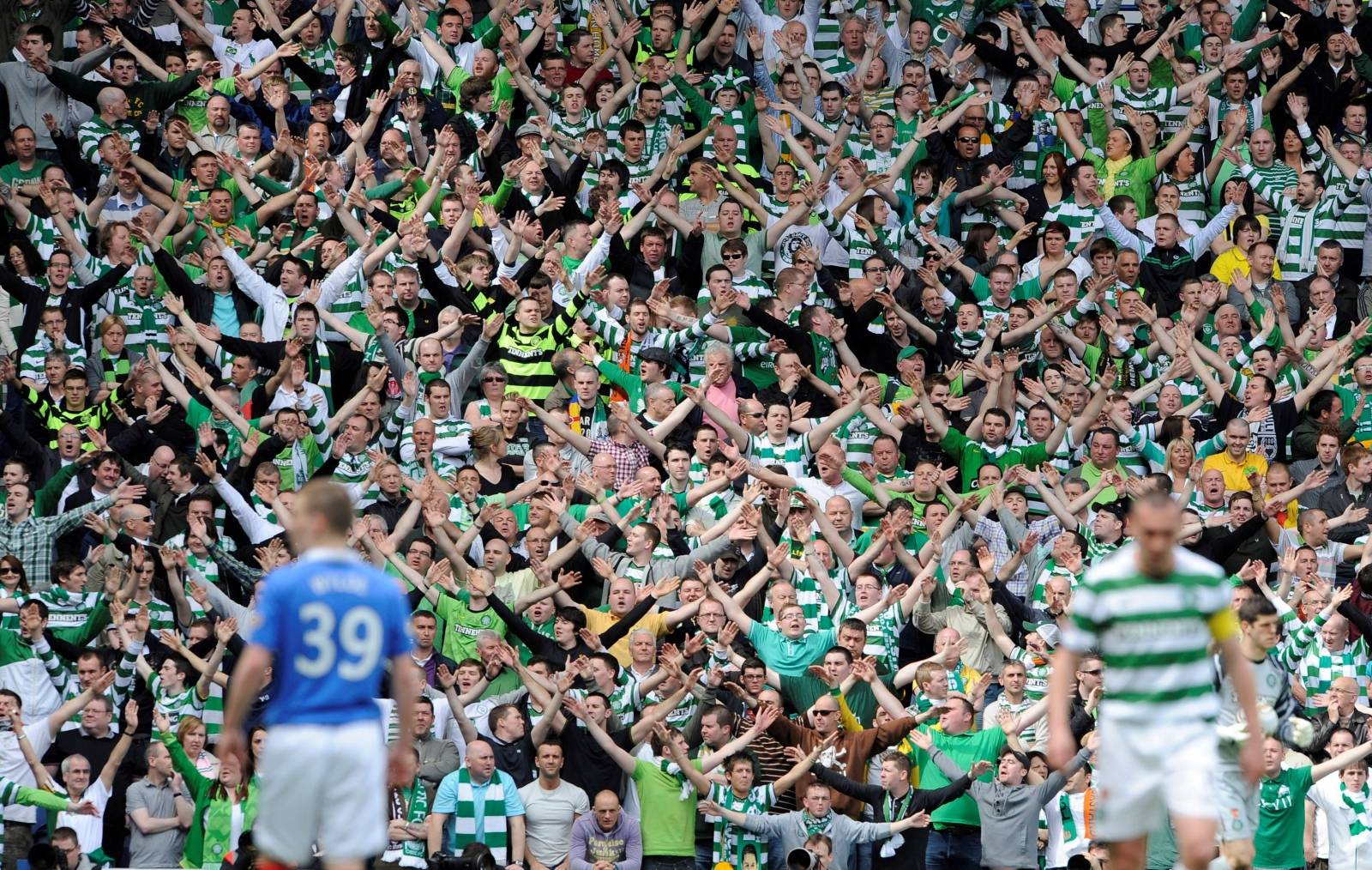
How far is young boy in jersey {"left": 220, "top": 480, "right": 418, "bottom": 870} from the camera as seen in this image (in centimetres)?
972

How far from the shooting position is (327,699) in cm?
979

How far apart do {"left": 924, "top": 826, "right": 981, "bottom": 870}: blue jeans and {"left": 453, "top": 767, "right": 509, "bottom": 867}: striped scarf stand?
308 centimetres

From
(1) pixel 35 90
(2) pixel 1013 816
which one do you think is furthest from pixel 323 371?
(2) pixel 1013 816

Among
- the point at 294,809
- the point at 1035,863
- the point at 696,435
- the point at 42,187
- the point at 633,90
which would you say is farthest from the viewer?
the point at 633,90

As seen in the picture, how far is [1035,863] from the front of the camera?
1684cm

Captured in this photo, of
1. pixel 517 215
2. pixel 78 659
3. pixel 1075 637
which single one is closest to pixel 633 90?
pixel 517 215

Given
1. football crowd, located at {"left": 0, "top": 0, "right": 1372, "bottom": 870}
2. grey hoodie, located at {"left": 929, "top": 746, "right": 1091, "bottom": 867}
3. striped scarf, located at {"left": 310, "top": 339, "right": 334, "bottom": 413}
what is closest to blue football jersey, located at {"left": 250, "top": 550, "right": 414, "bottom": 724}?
football crowd, located at {"left": 0, "top": 0, "right": 1372, "bottom": 870}

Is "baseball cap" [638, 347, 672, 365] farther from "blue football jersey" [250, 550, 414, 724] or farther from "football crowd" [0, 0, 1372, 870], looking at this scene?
"blue football jersey" [250, 550, 414, 724]

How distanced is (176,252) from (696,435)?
5.43 m

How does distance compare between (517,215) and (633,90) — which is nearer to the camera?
(517,215)

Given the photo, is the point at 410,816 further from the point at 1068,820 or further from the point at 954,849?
the point at 1068,820

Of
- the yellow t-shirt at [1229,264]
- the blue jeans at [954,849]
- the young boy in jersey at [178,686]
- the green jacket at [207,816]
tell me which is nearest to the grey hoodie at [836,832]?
the blue jeans at [954,849]

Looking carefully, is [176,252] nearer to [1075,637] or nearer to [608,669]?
[608,669]

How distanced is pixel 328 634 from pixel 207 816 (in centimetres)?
761
